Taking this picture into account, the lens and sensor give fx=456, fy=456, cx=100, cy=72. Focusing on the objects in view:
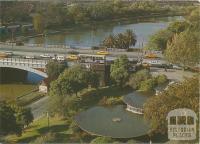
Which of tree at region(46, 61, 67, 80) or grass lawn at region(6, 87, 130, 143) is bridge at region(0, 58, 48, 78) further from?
grass lawn at region(6, 87, 130, 143)

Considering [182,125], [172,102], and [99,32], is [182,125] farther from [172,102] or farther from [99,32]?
[99,32]

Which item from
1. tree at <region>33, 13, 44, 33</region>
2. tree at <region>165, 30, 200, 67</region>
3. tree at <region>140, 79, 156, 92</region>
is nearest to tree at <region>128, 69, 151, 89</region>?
tree at <region>140, 79, 156, 92</region>

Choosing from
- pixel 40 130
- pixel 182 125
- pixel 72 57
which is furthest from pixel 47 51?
pixel 182 125

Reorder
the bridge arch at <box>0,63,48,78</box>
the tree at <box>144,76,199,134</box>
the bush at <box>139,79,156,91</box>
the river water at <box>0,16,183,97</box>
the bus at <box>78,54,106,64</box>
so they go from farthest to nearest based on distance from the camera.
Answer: the river water at <box>0,16,183,97</box>
the bus at <box>78,54,106,64</box>
the bridge arch at <box>0,63,48,78</box>
the bush at <box>139,79,156,91</box>
the tree at <box>144,76,199,134</box>

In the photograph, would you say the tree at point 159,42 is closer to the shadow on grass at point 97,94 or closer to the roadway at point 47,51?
the roadway at point 47,51

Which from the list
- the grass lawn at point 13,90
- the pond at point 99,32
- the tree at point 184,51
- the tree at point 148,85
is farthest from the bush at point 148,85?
the pond at point 99,32

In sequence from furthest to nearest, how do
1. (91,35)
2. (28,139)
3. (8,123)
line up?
(91,35)
(28,139)
(8,123)
